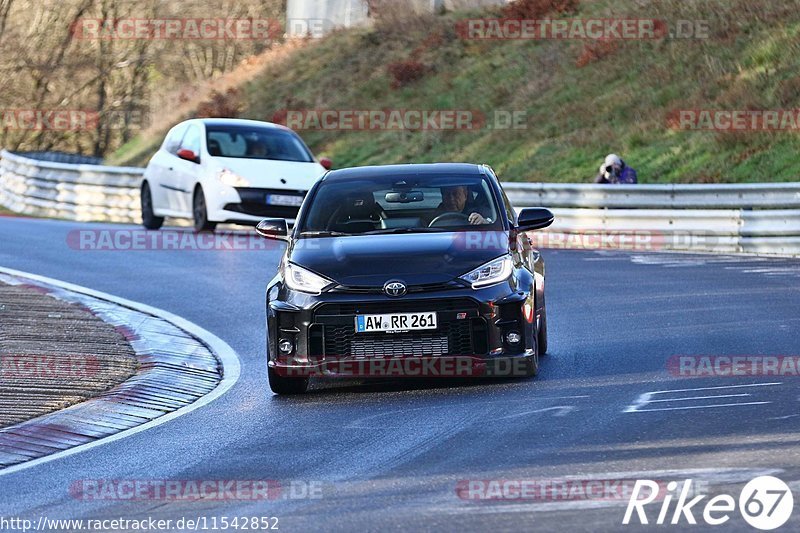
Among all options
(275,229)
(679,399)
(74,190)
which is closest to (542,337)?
(275,229)

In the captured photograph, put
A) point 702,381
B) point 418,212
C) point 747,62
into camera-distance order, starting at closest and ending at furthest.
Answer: point 702,381, point 418,212, point 747,62

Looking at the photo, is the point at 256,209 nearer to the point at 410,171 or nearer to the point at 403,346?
the point at 410,171

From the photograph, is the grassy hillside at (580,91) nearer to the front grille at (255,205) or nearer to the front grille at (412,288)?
the front grille at (255,205)

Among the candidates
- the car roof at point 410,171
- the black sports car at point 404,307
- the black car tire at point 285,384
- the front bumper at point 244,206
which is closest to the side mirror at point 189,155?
the front bumper at point 244,206

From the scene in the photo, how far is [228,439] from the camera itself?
898cm

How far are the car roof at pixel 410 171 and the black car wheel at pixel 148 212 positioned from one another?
13.1 metres

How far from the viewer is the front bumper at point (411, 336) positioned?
10125mm

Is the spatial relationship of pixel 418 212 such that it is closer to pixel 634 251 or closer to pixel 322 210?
pixel 322 210

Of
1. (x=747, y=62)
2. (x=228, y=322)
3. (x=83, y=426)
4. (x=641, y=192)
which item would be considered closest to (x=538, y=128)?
(x=747, y=62)

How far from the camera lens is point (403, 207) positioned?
11516 millimetres

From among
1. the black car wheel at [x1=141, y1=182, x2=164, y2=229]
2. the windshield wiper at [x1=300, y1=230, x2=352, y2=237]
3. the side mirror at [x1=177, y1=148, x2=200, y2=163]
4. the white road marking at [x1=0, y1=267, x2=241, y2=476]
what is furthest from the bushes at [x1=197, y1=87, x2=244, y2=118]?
the windshield wiper at [x1=300, y1=230, x2=352, y2=237]

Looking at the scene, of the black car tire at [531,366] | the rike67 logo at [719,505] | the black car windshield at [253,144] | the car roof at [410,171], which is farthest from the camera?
the black car windshield at [253,144]

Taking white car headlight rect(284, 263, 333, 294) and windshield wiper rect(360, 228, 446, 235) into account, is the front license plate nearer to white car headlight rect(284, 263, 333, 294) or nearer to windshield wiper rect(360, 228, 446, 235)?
white car headlight rect(284, 263, 333, 294)

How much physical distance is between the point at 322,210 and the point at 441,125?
2720cm
